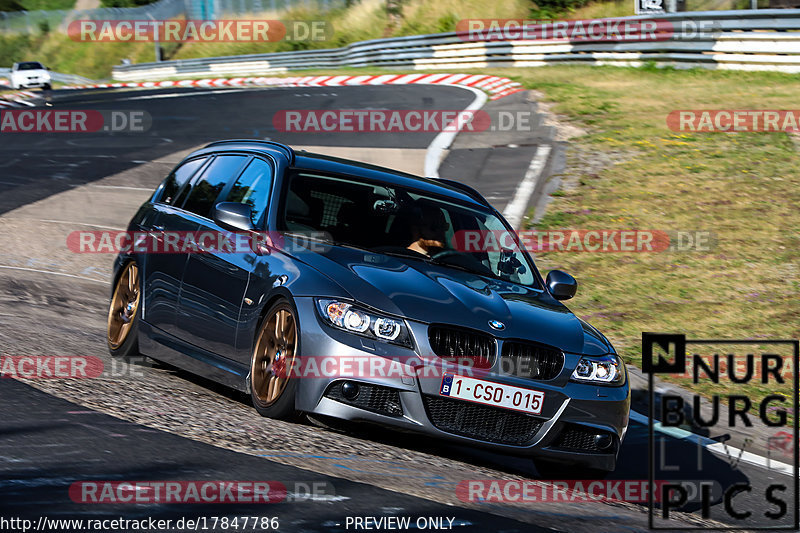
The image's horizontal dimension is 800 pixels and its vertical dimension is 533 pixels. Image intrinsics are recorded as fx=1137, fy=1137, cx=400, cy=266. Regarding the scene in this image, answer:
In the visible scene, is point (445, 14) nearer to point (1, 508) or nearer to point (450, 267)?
point (450, 267)

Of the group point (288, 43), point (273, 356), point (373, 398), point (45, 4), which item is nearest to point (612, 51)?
point (273, 356)

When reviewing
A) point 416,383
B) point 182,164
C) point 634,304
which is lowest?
point 634,304

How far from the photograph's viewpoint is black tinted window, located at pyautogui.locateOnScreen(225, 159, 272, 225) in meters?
7.14

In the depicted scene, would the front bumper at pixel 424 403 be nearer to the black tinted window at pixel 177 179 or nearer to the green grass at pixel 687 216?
the black tinted window at pixel 177 179

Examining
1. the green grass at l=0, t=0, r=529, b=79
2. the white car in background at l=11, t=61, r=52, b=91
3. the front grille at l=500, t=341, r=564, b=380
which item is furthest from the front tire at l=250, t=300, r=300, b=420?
the white car in background at l=11, t=61, r=52, b=91

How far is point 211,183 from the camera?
7922mm

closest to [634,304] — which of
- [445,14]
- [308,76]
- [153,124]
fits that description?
[153,124]

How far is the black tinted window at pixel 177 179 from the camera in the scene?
329 inches

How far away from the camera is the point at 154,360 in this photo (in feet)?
26.0

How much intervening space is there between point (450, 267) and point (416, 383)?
4.25 ft

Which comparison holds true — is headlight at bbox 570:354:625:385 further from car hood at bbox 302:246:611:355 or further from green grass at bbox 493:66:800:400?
green grass at bbox 493:66:800:400

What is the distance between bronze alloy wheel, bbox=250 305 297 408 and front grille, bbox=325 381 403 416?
0.30 meters

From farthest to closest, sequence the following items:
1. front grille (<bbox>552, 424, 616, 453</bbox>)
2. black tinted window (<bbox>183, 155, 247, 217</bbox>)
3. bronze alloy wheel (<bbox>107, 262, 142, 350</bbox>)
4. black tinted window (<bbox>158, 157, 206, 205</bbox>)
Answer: black tinted window (<bbox>158, 157, 206, 205</bbox>)
bronze alloy wheel (<bbox>107, 262, 142, 350</bbox>)
black tinted window (<bbox>183, 155, 247, 217</bbox>)
front grille (<bbox>552, 424, 616, 453</bbox>)

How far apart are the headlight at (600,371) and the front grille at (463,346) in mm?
565
